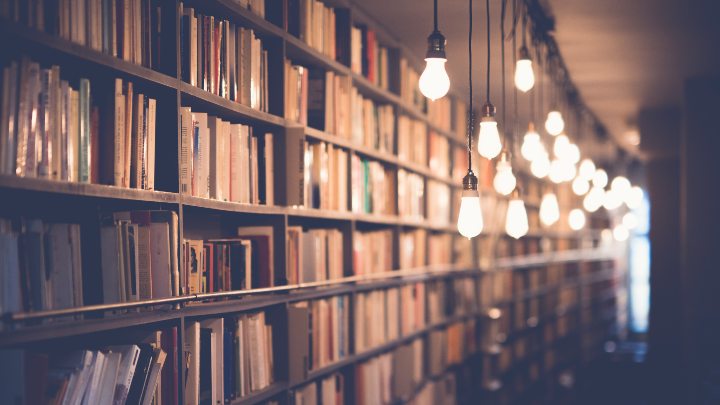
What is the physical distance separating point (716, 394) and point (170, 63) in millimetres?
4368

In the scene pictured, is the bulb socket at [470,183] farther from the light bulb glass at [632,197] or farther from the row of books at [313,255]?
the light bulb glass at [632,197]

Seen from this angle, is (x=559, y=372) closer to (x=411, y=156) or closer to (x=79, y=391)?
(x=411, y=156)

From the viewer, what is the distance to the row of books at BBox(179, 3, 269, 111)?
2.54m

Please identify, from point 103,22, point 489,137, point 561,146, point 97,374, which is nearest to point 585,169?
point 561,146

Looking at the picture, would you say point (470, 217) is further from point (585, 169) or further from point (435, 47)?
point (585, 169)

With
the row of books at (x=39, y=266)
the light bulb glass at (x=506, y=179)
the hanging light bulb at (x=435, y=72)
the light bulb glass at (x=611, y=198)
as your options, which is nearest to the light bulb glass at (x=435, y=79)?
the hanging light bulb at (x=435, y=72)

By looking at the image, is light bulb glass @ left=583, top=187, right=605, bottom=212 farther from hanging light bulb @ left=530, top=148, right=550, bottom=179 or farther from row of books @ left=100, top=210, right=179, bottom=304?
row of books @ left=100, top=210, right=179, bottom=304

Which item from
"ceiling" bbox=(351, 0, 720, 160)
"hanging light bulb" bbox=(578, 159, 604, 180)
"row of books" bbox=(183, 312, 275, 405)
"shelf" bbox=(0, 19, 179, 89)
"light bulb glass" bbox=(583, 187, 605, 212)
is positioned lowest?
"row of books" bbox=(183, 312, 275, 405)

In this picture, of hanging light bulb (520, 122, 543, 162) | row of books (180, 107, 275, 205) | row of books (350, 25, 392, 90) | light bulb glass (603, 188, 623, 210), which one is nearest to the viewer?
row of books (180, 107, 275, 205)

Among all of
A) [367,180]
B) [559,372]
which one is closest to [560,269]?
[559,372]

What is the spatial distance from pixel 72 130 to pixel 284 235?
134 centimetres

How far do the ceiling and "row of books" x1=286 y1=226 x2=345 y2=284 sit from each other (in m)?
1.26

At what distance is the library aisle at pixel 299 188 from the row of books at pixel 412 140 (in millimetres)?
28

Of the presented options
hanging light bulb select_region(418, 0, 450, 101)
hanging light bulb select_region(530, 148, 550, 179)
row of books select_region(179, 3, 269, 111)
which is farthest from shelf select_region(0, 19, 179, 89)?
hanging light bulb select_region(530, 148, 550, 179)
